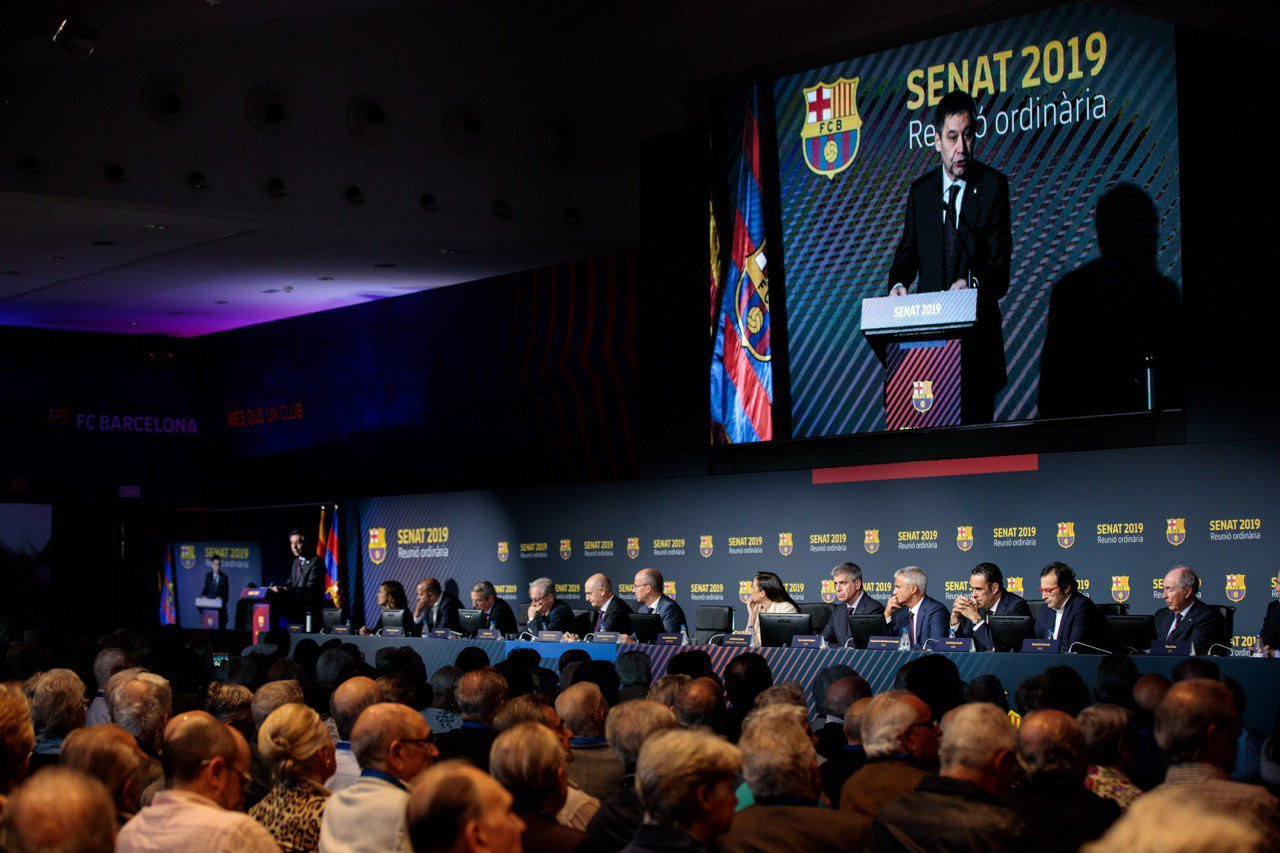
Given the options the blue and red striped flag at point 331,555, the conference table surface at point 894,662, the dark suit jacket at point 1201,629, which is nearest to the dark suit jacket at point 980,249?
the dark suit jacket at point 1201,629

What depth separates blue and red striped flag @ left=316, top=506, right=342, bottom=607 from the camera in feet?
50.6

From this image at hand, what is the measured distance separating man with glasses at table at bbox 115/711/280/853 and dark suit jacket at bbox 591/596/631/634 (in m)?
6.00

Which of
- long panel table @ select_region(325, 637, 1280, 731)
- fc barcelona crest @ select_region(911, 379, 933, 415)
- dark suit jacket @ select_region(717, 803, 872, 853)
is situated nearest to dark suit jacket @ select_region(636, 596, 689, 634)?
long panel table @ select_region(325, 637, 1280, 731)

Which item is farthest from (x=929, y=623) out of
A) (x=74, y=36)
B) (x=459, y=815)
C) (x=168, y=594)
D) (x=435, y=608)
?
(x=168, y=594)

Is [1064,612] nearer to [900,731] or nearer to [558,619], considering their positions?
[558,619]

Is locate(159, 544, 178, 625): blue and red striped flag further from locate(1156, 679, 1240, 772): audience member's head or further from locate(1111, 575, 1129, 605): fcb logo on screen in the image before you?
locate(1156, 679, 1240, 772): audience member's head

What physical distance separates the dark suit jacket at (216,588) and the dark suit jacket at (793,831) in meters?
14.4

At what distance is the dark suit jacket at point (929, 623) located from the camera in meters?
8.46

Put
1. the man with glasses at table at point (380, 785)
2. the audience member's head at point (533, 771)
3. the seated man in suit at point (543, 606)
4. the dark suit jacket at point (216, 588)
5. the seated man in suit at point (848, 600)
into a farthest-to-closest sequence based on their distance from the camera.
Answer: the dark suit jacket at point (216, 588) → the seated man in suit at point (543, 606) → the seated man in suit at point (848, 600) → the man with glasses at table at point (380, 785) → the audience member's head at point (533, 771)

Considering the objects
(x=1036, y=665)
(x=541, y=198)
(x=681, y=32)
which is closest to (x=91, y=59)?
(x=541, y=198)

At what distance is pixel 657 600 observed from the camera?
33.1ft

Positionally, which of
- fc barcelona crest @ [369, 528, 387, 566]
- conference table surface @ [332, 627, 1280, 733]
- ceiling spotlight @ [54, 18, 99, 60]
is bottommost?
conference table surface @ [332, 627, 1280, 733]

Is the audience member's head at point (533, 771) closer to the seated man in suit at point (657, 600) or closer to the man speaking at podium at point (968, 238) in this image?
the seated man in suit at point (657, 600)

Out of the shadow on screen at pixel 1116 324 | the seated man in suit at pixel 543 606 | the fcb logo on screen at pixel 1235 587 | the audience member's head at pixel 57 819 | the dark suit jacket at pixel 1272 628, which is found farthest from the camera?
the seated man in suit at pixel 543 606
